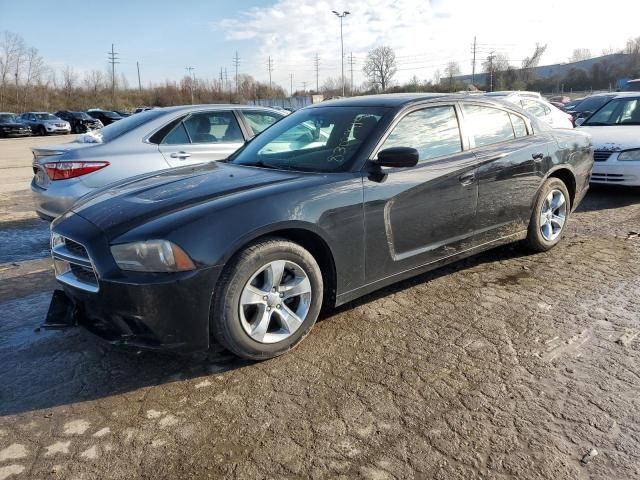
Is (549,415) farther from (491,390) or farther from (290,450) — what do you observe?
(290,450)

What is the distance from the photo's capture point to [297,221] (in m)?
3.04

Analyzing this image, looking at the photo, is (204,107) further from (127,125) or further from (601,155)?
(601,155)

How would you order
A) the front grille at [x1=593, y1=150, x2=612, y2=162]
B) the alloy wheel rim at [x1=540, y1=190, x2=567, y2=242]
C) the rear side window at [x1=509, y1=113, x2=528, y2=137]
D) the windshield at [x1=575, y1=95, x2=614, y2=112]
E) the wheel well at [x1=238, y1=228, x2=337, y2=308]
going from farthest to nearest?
the windshield at [x1=575, y1=95, x2=614, y2=112] < the front grille at [x1=593, y1=150, x2=612, y2=162] < the alloy wheel rim at [x1=540, y1=190, x2=567, y2=242] < the rear side window at [x1=509, y1=113, x2=528, y2=137] < the wheel well at [x1=238, y1=228, x2=337, y2=308]

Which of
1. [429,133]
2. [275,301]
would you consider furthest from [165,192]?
[429,133]

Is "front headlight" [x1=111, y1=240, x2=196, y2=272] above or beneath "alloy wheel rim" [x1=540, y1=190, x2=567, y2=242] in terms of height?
above

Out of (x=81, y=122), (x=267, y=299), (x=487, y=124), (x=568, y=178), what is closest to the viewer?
(x=267, y=299)

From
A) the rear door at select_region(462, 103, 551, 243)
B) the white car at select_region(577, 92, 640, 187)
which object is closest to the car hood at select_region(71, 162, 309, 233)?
the rear door at select_region(462, 103, 551, 243)

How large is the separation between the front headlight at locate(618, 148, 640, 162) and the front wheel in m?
2.96

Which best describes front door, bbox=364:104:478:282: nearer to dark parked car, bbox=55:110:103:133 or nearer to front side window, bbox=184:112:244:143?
front side window, bbox=184:112:244:143

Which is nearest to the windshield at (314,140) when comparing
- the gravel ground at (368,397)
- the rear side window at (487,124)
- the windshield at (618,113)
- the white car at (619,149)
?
the rear side window at (487,124)

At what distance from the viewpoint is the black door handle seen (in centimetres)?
394

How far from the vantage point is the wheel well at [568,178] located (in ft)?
16.5

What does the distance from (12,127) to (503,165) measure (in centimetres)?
3821

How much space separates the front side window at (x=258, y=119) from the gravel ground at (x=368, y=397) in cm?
341
